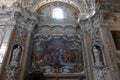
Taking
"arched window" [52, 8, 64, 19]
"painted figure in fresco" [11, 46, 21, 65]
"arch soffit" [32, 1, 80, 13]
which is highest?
"arch soffit" [32, 1, 80, 13]

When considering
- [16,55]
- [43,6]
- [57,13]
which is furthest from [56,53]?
[43,6]

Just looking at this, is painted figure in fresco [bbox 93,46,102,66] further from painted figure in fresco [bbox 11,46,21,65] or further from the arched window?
painted figure in fresco [bbox 11,46,21,65]

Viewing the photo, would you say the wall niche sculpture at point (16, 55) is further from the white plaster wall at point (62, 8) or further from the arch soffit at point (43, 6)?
the arch soffit at point (43, 6)

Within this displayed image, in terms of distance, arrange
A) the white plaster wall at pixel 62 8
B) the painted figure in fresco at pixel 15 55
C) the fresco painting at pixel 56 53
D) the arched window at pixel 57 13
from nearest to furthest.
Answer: the painted figure in fresco at pixel 15 55 < the fresco painting at pixel 56 53 < the arched window at pixel 57 13 < the white plaster wall at pixel 62 8

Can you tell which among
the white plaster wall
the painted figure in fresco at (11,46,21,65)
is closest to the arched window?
the white plaster wall

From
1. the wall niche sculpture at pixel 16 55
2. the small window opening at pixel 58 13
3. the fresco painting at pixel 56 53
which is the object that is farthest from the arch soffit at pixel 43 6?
the wall niche sculpture at pixel 16 55

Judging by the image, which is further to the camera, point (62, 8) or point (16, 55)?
point (62, 8)

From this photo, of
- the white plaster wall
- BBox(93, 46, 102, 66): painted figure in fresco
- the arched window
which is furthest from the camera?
the white plaster wall

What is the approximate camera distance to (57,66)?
11492mm

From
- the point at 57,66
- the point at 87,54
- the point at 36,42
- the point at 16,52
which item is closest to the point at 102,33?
the point at 87,54

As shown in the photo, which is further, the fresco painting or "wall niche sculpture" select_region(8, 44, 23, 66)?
the fresco painting

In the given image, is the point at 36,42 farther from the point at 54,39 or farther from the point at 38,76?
the point at 38,76

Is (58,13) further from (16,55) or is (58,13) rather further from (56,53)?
(16,55)

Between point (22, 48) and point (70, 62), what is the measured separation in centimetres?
311
